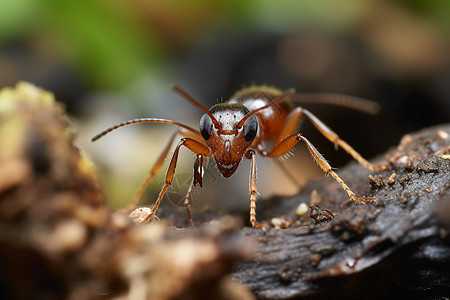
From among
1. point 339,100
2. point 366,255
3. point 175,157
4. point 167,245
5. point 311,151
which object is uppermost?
point 339,100

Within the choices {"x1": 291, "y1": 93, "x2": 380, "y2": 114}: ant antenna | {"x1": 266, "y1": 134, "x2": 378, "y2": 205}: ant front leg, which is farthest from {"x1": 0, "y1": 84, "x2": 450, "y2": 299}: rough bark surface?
{"x1": 291, "y1": 93, "x2": 380, "y2": 114}: ant antenna

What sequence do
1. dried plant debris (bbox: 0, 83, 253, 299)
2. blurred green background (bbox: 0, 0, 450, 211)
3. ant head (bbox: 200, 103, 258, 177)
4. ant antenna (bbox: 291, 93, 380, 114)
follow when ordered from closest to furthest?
dried plant debris (bbox: 0, 83, 253, 299), ant head (bbox: 200, 103, 258, 177), ant antenna (bbox: 291, 93, 380, 114), blurred green background (bbox: 0, 0, 450, 211)

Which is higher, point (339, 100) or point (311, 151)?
point (339, 100)

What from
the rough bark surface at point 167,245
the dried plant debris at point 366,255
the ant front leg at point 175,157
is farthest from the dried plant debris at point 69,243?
the ant front leg at point 175,157

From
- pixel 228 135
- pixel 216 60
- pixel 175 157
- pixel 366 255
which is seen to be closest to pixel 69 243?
pixel 366 255

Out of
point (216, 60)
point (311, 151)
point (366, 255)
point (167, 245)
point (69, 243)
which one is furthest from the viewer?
point (216, 60)

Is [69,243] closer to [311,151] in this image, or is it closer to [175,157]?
[175,157]

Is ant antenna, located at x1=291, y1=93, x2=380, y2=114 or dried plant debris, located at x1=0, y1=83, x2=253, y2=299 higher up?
ant antenna, located at x1=291, y1=93, x2=380, y2=114

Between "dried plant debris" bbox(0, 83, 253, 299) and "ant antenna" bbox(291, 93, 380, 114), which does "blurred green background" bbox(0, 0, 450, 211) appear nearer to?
"ant antenna" bbox(291, 93, 380, 114)
